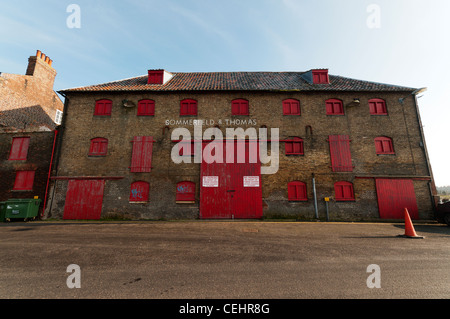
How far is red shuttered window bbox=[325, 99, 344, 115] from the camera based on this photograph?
13914 mm

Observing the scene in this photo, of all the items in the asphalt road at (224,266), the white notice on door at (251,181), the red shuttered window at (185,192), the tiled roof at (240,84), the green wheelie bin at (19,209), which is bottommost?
the asphalt road at (224,266)

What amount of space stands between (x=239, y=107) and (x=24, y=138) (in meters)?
16.3

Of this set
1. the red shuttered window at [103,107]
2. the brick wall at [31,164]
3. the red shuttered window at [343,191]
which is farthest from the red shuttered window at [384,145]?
the brick wall at [31,164]

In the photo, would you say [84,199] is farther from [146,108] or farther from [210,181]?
[210,181]

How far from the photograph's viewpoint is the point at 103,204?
1242 centimetres

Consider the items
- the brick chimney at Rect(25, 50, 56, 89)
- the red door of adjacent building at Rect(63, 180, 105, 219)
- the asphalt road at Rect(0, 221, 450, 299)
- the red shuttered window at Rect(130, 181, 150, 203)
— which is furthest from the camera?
the brick chimney at Rect(25, 50, 56, 89)

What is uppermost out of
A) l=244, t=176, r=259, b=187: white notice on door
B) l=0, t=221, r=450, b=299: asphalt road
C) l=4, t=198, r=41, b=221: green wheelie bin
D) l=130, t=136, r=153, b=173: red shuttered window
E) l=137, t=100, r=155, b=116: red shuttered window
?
l=137, t=100, r=155, b=116: red shuttered window

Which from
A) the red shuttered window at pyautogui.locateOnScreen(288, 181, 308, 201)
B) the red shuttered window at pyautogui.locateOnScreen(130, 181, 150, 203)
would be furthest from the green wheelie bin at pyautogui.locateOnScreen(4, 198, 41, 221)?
the red shuttered window at pyautogui.locateOnScreen(288, 181, 308, 201)

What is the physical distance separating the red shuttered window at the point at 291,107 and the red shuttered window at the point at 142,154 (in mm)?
10321

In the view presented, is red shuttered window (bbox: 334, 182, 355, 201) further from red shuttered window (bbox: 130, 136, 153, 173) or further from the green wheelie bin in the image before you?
the green wheelie bin

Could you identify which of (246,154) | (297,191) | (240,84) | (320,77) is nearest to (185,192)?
(246,154)

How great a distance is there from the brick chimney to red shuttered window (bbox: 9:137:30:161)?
29.3ft

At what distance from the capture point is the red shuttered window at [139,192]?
41.1 feet

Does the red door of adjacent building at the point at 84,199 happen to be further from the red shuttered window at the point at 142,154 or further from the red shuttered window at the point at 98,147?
the red shuttered window at the point at 142,154
